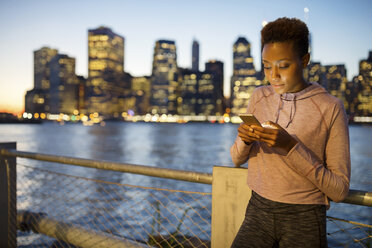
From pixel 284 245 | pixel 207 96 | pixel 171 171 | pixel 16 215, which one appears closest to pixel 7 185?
pixel 16 215

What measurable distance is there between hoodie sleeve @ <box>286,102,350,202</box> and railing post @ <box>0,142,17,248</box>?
3479mm

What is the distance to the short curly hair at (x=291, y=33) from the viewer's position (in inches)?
63.9

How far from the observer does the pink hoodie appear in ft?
5.02

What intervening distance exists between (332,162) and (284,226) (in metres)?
0.40

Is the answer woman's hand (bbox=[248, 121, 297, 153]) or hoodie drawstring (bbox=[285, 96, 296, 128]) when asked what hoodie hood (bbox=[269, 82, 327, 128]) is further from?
woman's hand (bbox=[248, 121, 297, 153])

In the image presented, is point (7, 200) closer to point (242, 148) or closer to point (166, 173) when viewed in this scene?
point (166, 173)

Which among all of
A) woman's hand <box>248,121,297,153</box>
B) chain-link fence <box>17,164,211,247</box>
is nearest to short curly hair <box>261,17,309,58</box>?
woman's hand <box>248,121,297,153</box>

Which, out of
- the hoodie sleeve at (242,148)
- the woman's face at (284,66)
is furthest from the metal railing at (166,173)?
the woman's face at (284,66)

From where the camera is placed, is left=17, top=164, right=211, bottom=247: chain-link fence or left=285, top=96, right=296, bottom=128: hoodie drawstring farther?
left=17, top=164, right=211, bottom=247: chain-link fence

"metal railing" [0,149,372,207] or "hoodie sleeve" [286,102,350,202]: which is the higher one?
"hoodie sleeve" [286,102,350,202]

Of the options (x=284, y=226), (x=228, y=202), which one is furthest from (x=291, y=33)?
(x=228, y=202)

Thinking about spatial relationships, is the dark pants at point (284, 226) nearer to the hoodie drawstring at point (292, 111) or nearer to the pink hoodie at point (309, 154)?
the pink hoodie at point (309, 154)

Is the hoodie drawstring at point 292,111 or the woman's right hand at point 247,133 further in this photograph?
the hoodie drawstring at point 292,111

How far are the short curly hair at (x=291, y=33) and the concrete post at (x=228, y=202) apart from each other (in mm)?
866
